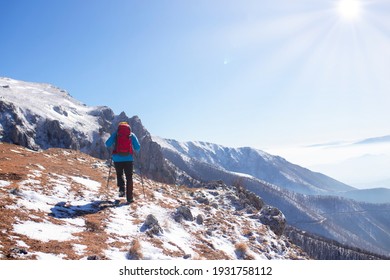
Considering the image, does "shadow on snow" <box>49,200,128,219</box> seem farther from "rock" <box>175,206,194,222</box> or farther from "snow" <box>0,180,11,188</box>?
"rock" <box>175,206,194,222</box>

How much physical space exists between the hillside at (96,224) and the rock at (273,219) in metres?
3.44

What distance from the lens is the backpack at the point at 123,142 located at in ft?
63.1

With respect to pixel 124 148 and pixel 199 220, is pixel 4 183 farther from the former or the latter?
pixel 199 220

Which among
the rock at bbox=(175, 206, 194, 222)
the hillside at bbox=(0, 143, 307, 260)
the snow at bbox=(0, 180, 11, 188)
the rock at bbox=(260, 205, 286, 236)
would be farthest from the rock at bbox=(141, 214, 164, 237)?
the rock at bbox=(260, 205, 286, 236)

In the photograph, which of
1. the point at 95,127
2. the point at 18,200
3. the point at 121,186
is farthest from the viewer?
the point at 95,127

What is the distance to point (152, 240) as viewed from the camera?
1452 centimetres

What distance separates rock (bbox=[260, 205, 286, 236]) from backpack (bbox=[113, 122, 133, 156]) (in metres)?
17.4

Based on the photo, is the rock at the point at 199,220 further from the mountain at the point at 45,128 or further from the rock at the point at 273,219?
the mountain at the point at 45,128

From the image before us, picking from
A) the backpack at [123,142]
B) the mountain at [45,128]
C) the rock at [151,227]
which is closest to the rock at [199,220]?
the rock at [151,227]

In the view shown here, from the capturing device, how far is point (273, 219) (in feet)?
107

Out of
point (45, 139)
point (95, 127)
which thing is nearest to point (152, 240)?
point (45, 139)

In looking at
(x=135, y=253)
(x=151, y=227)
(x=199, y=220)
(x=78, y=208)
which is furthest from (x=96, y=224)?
(x=199, y=220)
